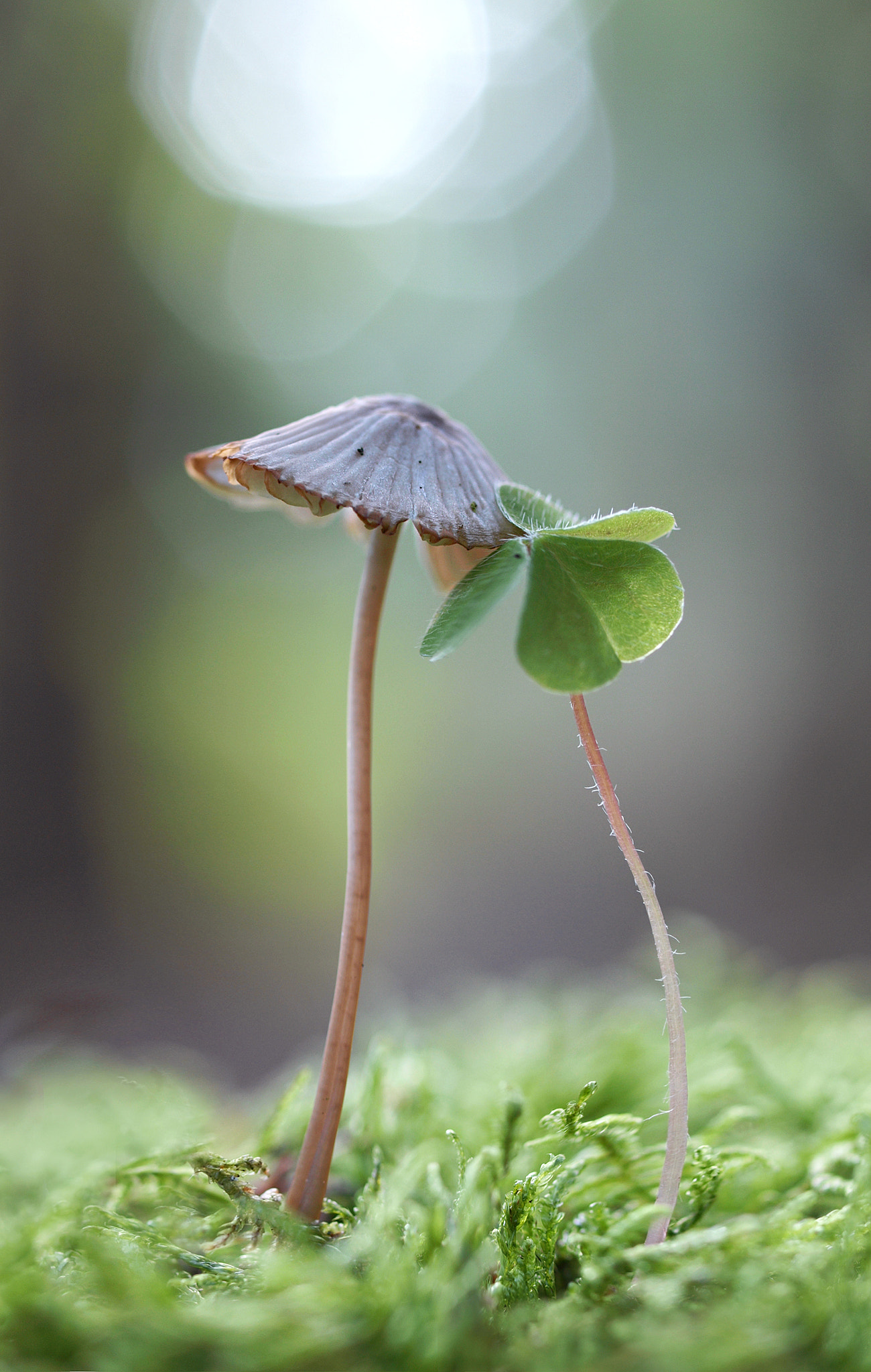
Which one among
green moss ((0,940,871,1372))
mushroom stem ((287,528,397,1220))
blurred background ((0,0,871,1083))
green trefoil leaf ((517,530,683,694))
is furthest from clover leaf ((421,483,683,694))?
blurred background ((0,0,871,1083))

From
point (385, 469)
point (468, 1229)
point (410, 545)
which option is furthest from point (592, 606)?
point (410, 545)

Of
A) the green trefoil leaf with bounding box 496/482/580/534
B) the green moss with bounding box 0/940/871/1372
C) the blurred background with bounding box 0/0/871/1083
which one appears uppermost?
Answer: the blurred background with bounding box 0/0/871/1083

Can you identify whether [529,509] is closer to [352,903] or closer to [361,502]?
[361,502]

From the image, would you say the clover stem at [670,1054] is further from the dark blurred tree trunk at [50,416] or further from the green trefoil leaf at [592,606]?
the dark blurred tree trunk at [50,416]

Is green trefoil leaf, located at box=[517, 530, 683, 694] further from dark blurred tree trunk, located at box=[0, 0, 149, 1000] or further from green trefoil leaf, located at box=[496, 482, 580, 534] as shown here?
dark blurred tree trunk, located at box=[0, 0, 149, 1000]

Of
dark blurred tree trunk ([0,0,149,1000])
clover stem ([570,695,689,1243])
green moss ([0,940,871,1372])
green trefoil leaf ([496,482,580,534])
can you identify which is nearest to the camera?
green moss ([0,940,871,1372])

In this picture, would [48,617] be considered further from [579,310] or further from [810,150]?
[810,150]

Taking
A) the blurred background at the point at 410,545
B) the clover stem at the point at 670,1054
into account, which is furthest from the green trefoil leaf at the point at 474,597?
the blurred background at the point at 410,545
